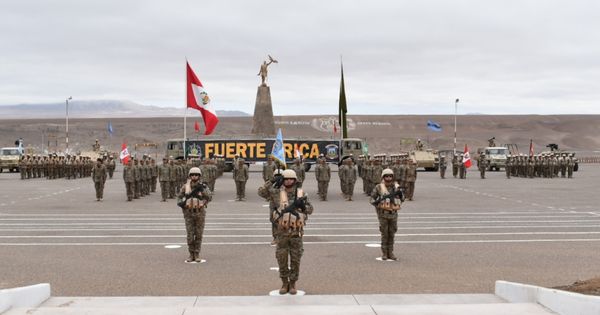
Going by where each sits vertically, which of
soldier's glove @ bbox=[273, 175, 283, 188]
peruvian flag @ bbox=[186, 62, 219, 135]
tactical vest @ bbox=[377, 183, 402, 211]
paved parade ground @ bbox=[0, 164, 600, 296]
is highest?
peruvian flag @ bbox=[186, 62, 219, 135]

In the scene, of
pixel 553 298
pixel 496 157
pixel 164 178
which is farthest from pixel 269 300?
pixel 496 157

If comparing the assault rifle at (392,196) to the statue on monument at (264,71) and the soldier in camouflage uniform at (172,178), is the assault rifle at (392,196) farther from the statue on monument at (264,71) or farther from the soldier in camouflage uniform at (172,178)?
the statue on monument at (264,71)

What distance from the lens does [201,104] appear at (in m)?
26.5

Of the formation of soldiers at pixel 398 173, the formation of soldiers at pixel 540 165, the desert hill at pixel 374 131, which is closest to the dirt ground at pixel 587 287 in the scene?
the formation of soldiers at pixel 398 173

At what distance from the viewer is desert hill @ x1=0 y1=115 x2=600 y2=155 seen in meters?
101

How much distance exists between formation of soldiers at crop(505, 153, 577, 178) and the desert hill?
168 ft

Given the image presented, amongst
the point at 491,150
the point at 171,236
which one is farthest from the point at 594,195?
the point at 491,150

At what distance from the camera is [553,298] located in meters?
6.65

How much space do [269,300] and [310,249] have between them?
4196 millimetres

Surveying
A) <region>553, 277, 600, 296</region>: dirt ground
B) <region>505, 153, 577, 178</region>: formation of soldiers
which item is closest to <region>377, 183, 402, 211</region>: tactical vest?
<region>553, 277, 600, 296</region>: dirt ground

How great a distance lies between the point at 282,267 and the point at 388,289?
1.44 meters

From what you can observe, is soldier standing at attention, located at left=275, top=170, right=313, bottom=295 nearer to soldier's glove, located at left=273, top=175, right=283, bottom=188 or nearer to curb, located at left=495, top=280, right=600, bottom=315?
soldier's glove, located at left=273, top=175, right=283, bottom=188

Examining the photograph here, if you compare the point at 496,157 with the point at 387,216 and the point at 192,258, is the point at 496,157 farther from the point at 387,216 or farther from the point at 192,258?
the point at 192,258

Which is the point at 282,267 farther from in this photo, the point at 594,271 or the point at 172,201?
the point at 172,201
